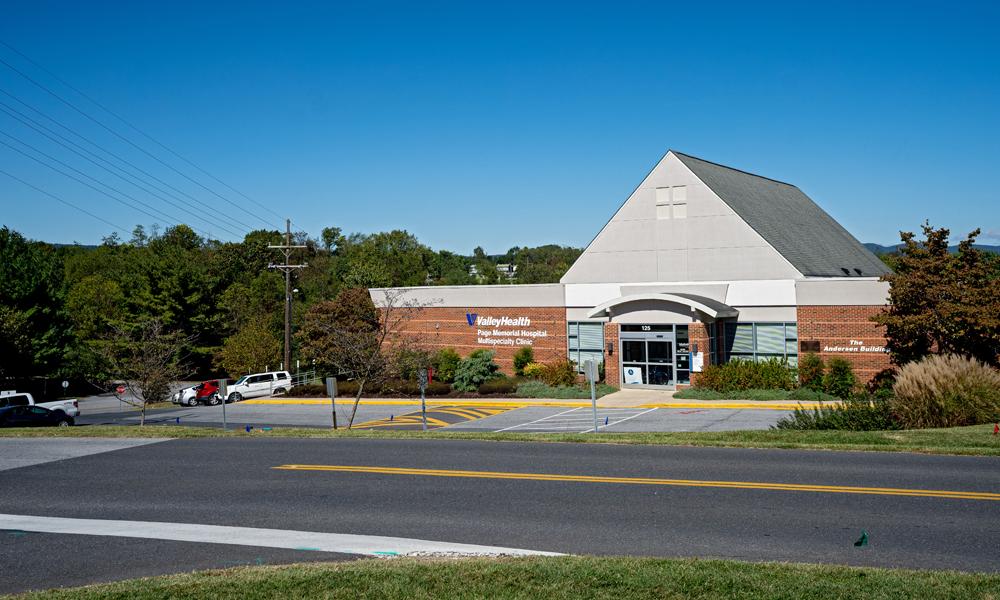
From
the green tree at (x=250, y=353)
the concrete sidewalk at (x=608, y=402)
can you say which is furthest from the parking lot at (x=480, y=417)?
the green tree at (x=250, y=353)

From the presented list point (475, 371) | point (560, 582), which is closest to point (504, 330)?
point (475, 371)

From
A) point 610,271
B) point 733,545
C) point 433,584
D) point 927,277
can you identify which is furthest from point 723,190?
point 433,584

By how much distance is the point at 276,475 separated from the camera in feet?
52.3

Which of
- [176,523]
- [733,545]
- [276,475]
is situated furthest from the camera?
[276,475]

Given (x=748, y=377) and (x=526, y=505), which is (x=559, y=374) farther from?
(x=526, y=505)

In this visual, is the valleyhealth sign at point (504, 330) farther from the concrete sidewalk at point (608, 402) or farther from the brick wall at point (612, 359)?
the concrete sidewalk at point (608, 402)

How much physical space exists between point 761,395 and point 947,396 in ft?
39.1

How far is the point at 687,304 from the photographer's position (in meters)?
34.9

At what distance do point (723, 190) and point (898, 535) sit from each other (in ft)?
106

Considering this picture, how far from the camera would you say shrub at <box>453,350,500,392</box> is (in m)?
39.8

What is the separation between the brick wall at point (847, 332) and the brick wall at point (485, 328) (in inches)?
473

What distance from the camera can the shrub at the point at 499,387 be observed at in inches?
1510

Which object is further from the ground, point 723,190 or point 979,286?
point 723,190

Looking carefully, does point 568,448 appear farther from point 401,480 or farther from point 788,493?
point 788,493
